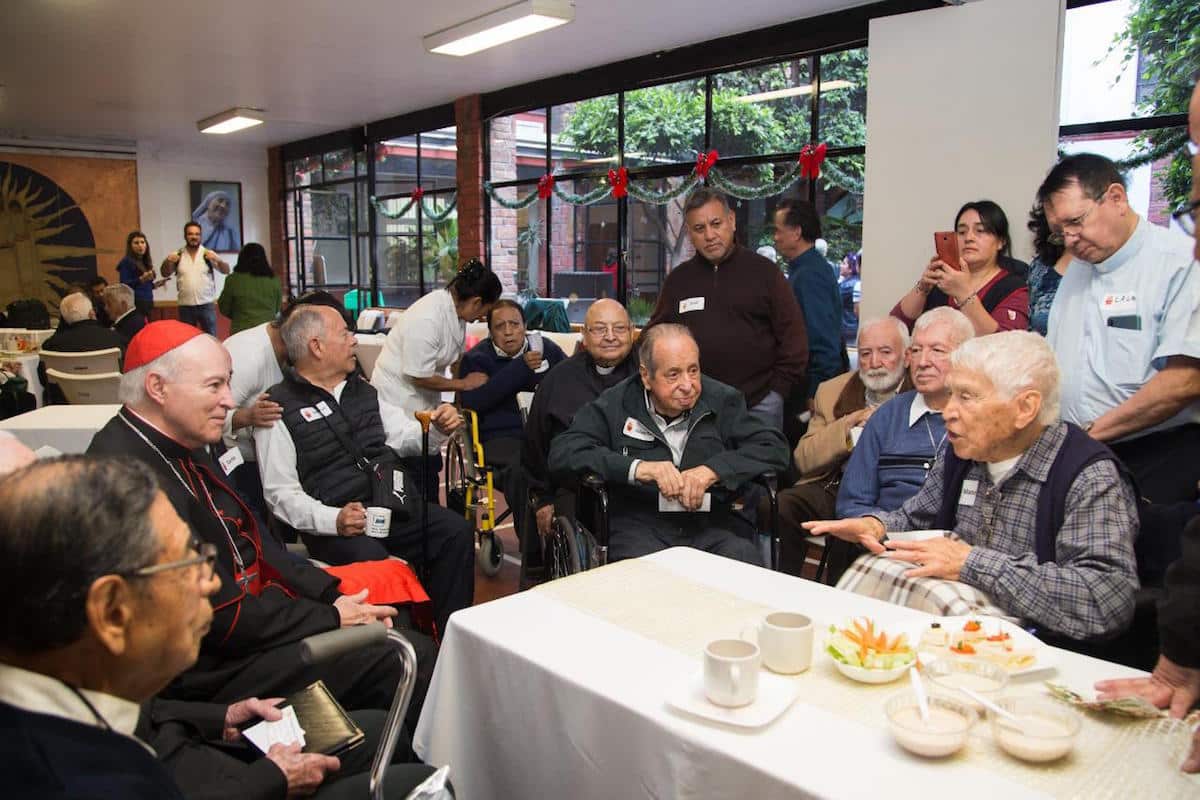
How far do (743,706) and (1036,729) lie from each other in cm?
38

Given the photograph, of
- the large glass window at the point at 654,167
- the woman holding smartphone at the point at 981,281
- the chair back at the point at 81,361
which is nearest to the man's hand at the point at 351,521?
the woman holding smartphone at the point at 981,281

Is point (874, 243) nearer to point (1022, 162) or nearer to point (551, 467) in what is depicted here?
point (1022, 162)

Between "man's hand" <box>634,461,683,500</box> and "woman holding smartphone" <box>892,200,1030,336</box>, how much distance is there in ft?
4.67

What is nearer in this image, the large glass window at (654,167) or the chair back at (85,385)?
the chair back at (85,385)

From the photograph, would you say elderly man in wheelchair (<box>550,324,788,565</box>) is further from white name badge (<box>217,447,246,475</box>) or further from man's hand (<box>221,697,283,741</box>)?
man's hand (<box>221,697,283,741</box>)

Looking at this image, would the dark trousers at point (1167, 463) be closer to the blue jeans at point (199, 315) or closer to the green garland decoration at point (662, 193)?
the green garland decoration at point (662, 193)

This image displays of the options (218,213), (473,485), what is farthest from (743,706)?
(218,213)

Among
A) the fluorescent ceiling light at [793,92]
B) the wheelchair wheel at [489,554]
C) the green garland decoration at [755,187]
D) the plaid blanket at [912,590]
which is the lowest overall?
the wheelchair wheel at [489,554]

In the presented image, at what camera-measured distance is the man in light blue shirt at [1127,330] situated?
2258 millimetres

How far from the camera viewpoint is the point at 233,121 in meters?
9.87

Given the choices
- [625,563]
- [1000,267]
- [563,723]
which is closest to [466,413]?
[625,563]

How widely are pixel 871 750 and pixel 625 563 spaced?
84cm

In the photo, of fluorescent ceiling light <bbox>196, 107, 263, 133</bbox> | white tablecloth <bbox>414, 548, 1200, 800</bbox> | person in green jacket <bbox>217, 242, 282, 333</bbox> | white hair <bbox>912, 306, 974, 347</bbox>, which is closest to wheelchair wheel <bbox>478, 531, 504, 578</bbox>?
white hair <bbox>912, 306, 974, 347</bbox>

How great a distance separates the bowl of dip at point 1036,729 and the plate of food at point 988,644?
13 centimetres
